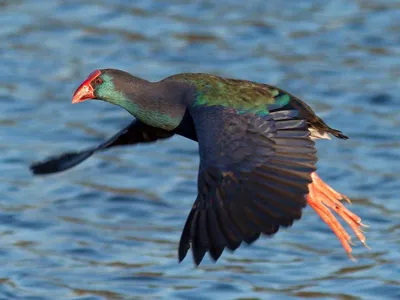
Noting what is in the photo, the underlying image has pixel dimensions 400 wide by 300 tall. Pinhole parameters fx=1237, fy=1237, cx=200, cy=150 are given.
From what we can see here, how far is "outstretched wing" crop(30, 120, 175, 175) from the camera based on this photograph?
9.63m

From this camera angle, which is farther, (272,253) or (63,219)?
(63,219)

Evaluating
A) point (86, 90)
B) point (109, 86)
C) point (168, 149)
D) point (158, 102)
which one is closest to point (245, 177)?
point (158, 102)

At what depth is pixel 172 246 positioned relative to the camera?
437 inches

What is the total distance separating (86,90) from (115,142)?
3.34 ft

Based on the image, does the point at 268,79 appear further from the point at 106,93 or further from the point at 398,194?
the point at 106,93

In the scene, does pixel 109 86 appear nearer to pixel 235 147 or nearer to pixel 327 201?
pixel 235 147

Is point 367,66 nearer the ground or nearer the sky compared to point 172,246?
nearer the sky

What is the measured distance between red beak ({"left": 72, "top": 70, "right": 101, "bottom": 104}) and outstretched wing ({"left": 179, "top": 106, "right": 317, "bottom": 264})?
35.4 inches

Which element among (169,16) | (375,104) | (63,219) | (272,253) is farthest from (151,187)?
(169,16)

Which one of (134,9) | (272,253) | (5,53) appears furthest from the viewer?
(134,9)

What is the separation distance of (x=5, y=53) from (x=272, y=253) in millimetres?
5823

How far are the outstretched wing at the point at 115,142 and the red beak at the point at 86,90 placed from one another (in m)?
0.79

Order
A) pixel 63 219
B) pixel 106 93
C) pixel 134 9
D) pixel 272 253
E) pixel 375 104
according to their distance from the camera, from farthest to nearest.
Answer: pixel 134 9 < pixel 375 104 < pixel 63 219 < pixel 272 253 < pixel 106 93

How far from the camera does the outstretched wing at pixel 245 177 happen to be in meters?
7.52
